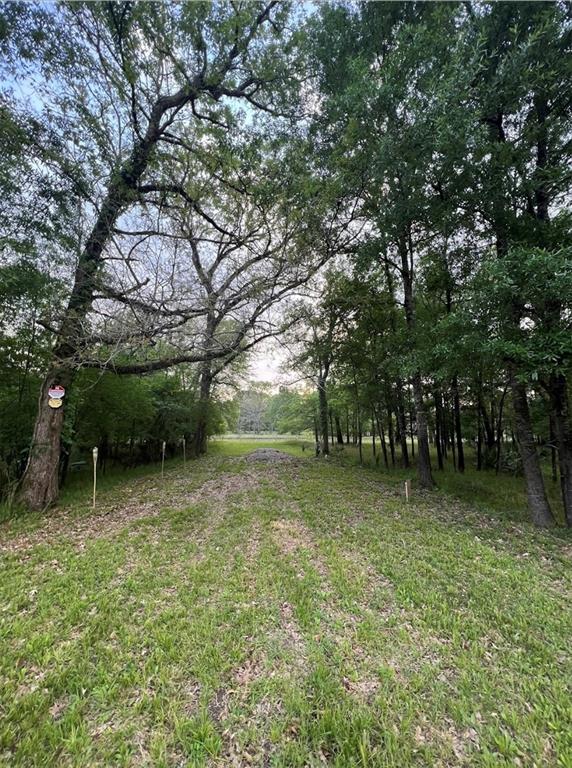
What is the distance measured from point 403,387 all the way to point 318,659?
10.2 meters

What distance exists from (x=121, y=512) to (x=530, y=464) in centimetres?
790

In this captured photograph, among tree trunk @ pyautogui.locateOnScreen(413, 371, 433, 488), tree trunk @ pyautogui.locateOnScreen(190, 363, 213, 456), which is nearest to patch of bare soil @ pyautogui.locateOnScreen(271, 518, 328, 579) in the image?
tree trunk @ pyautogui.locateOnScreen(413, 371, 433, 488)

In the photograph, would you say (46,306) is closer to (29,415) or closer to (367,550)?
(29,415)

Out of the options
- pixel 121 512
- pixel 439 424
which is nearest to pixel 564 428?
pixel 439 424

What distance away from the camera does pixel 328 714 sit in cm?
→ 183

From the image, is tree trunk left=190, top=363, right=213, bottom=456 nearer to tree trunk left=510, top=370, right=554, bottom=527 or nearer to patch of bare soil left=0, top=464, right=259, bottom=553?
patch of bare soil left=0, top=464, right=259, bottom=553

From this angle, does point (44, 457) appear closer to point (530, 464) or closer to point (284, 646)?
point (284, 646)

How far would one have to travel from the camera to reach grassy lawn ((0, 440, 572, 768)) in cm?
169

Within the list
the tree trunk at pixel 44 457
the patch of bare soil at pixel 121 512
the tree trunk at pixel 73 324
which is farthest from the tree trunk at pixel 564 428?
the tree trunk at pixel 44 457


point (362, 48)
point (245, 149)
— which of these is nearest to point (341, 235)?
point (245, 149)

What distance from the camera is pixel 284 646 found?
2404 millimetres

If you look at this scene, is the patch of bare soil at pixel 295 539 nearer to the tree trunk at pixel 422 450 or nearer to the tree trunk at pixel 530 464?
the tree trunk at pixel 530 464

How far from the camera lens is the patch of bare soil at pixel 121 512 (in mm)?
4465

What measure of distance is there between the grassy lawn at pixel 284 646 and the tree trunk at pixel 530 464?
890 mm
